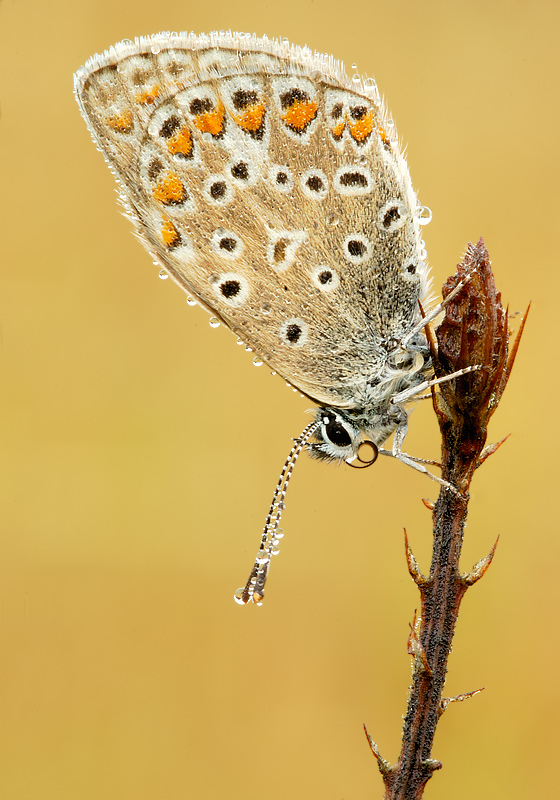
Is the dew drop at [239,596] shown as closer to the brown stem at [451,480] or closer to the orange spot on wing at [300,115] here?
the brown stem at [451,480]

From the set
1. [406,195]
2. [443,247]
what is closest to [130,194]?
[406,195]

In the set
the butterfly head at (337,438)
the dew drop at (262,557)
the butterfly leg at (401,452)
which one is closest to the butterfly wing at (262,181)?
the butterfly head at (337,438)

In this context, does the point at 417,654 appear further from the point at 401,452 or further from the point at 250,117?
the point at 250,117

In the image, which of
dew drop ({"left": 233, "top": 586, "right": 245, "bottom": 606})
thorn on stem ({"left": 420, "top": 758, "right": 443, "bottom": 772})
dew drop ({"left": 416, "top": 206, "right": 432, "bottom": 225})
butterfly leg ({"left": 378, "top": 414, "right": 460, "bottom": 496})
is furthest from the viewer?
dew drop ({"left": 416, "top": 206, "right": 432, "bottom": 225})

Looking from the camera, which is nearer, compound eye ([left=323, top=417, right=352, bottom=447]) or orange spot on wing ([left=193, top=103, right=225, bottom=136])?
orange spot on wing ([left=193, top=103, right=225, bottom=136])

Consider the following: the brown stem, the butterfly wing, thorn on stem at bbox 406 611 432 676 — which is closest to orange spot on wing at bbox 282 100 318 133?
the butterfly wing

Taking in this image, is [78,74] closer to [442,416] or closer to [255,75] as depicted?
[255,75]

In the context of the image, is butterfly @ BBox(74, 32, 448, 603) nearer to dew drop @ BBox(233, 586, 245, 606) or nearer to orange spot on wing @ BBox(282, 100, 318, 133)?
orange spot on wing @ BBox(282, 100, 318, 133)
